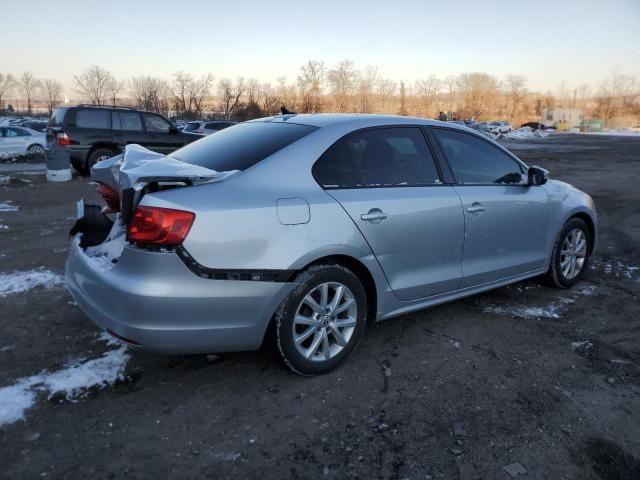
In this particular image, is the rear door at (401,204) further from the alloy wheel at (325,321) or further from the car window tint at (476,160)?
the alloy wheel at (325,321)

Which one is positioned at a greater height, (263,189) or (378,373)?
(263,189)

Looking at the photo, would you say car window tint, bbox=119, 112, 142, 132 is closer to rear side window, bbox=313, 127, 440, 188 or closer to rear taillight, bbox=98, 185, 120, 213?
rear taillight, bbox=98, 185, 120, 213

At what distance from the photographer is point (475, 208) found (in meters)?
3.93

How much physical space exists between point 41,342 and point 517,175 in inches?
157

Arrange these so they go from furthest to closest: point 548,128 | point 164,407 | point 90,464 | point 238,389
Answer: point 548,128 → point 238,389 → point 164,407 → point 90,464

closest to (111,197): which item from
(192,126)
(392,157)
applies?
(392,157)

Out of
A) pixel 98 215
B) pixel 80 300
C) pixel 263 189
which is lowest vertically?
pixel 80 300

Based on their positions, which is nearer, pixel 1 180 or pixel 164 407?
pixel 164 407

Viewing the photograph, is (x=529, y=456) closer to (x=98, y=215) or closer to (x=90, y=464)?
(x=90, y=464)

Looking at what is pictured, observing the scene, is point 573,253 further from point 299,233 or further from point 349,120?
point 299,233

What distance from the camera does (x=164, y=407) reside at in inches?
115

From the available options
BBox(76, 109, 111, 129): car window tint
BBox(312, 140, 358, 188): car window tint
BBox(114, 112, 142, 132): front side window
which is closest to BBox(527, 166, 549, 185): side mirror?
BBox(312, 140, 358, 188): car window tint

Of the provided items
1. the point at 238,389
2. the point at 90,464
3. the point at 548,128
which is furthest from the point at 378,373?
the point at 548,128

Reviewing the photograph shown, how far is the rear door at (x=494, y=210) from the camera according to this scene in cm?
396
